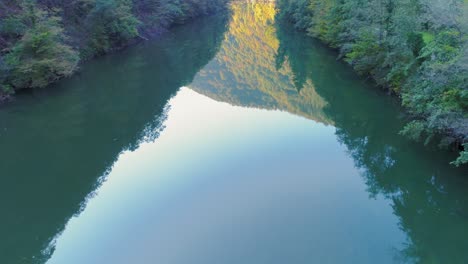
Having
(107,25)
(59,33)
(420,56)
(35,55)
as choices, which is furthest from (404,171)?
(107,25)

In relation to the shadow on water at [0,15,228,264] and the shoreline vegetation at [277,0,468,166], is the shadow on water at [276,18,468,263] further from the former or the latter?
the shadow on water at [0,15,228,264]

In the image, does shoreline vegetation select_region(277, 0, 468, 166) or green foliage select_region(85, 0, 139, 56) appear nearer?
shoreline vegetation select_region(277, 0, 468, 166)

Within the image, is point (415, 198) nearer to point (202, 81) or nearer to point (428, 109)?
point (428, 109)

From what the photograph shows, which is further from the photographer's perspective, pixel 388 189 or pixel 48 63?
pixel 48 63

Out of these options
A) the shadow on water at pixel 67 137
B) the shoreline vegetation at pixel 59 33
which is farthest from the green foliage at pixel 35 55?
the shadow on water at pixel 67 137

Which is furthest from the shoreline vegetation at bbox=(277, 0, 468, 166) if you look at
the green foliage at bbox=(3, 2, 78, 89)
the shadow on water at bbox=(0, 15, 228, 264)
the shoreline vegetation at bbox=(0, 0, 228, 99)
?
the shoreline vegetation at bbox=(0, 0, 228, 99)

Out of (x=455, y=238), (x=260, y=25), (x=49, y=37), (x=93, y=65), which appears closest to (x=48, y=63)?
(x=49, y=37)

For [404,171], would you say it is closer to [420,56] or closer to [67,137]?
[420,56]
